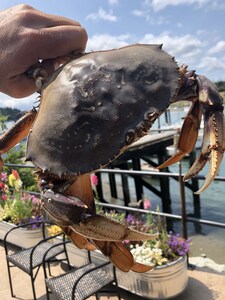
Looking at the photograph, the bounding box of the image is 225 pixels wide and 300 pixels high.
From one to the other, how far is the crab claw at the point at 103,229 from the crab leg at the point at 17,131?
0.57m

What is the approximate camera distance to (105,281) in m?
4.01

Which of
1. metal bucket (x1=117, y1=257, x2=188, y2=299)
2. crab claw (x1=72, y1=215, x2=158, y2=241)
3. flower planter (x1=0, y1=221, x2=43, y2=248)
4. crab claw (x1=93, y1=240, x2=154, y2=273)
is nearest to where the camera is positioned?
crab claw (x1=72, y1=215, x2=158, y2=241)

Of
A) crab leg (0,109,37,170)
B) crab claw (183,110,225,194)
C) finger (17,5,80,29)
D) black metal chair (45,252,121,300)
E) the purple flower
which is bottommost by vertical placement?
black metal chair (45,252,121,300)

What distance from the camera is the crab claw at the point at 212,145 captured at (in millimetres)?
1500

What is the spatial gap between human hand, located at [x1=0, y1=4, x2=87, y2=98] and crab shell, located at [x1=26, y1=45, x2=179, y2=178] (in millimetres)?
130

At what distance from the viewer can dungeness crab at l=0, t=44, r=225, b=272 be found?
1459mm

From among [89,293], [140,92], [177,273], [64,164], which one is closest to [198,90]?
[140,92]

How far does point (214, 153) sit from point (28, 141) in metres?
0.80

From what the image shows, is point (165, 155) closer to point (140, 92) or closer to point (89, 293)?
point (89, 293)

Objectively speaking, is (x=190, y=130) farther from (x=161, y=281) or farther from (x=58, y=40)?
(x=161, y=281)

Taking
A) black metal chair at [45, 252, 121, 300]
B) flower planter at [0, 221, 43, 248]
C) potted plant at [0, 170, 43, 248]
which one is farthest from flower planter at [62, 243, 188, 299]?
potted plant at [0, 170, 43, 248]

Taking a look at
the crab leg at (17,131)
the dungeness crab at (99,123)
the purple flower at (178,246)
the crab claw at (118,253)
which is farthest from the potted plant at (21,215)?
the crab claw at (118,253)

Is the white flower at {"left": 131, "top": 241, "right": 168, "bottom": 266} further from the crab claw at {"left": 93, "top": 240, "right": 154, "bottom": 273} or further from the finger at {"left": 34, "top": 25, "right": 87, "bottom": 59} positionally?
the finger at {"left": 34, "top": 25, "right": 87, "bottom": 59}

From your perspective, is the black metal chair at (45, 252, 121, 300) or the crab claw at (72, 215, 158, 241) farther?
the black metal chair at (45, 252, 121, 300)
